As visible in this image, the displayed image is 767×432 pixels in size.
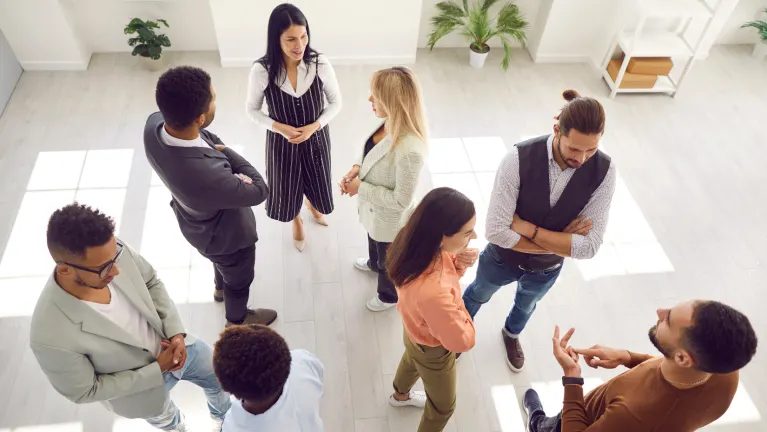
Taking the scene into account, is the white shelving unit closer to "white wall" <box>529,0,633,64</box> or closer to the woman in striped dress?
"white wall" <box>529,0,633,64</box>

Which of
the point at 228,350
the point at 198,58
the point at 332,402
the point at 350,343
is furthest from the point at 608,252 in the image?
the point at 198,58

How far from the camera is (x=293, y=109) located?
3.11 m

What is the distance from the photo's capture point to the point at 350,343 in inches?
136

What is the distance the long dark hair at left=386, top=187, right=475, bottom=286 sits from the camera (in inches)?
80.4

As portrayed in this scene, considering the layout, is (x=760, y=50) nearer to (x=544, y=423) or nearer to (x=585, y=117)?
(x=585, y=117)

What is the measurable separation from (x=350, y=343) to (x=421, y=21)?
3626 millimetres

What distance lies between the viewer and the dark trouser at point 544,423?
8.59ft

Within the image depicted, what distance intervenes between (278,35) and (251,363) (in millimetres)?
1832

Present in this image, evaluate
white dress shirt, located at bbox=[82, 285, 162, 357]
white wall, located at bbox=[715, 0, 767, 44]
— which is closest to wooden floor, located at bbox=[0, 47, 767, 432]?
white wall, located at bbox=[715, 0, 767, 44]

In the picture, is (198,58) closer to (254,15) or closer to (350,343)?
(254,15)

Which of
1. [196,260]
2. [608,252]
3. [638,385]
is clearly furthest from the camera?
[608,252]

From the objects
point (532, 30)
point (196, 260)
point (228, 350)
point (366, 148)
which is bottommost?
point (196, 260)

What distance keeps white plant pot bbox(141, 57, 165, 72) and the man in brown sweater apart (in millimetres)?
4777

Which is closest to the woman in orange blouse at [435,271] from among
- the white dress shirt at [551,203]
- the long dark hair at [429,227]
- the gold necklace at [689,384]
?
the long dark hair at [429,227]
